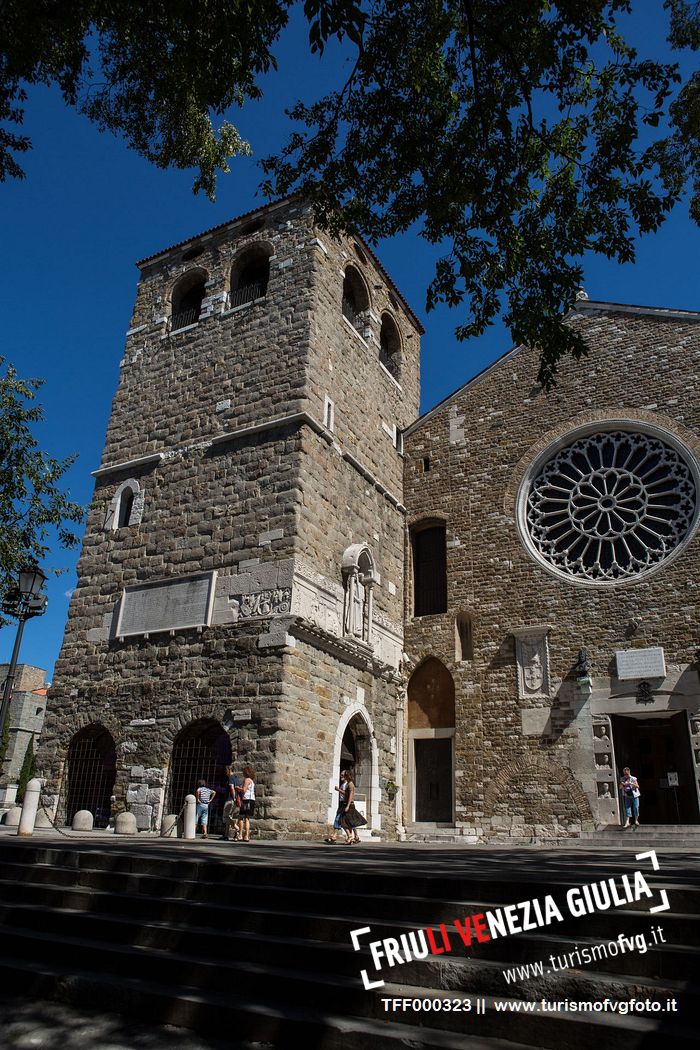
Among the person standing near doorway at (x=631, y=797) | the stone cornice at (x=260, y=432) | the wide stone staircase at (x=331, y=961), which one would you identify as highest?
the stone cornice at (x=260, y=432)

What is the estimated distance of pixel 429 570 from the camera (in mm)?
17562

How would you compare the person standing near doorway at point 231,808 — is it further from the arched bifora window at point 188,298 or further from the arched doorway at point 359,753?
the arched bifora window at point 188,298

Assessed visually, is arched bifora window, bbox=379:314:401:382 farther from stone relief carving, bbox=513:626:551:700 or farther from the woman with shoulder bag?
the woman with shoulder bag

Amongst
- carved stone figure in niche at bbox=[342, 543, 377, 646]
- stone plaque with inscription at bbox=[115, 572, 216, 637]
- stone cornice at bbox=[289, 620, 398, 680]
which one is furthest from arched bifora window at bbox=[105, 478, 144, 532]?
stone cornice at bbox=[289, 620, 398, 680]

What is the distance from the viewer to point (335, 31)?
5336mm

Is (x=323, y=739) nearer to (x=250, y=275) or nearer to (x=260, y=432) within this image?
(x=260, y=432)

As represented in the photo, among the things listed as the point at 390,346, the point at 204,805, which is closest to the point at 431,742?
the point at 204,805

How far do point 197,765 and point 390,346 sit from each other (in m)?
12.1

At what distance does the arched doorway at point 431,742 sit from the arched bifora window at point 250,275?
9.03 meters

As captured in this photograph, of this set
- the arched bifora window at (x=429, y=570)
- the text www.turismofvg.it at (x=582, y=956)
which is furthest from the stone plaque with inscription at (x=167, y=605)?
the text www.turismofvg.it at (x=582, y=956)

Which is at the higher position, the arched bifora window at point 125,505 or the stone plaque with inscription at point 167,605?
the arched bifora window at point 125,505

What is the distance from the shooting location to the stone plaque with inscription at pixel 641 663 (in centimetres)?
1395

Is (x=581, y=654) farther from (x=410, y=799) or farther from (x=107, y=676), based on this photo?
(x=107, y=676)

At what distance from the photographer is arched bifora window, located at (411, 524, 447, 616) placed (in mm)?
17094
